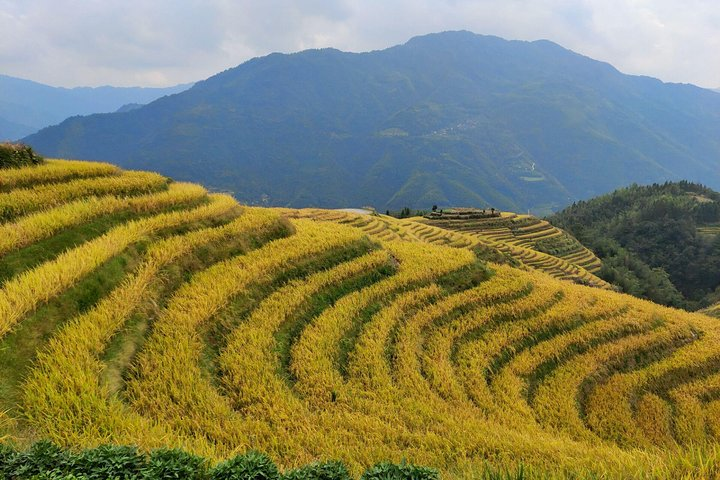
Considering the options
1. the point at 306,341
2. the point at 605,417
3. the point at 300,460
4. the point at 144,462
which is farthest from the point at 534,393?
the point at 144,462

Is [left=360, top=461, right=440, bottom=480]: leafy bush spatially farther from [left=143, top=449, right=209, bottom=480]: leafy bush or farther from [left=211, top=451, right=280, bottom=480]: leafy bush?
[left=143, top=449, right=209, bottom=480]: leafy bush

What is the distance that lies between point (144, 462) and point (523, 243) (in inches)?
2711

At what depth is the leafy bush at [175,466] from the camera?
156 inches

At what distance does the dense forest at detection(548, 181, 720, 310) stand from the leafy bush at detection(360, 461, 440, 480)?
6742 cm

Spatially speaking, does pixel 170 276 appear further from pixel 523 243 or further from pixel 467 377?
pixel 523 243

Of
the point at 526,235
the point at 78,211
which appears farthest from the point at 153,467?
the point at 526,235

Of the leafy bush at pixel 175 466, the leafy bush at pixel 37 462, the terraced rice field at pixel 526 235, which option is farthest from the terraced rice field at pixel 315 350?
the terraced rice field at pixel 526 235

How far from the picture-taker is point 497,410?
8.73 m

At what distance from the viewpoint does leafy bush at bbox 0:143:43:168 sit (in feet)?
40.9

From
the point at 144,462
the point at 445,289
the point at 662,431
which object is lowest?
the point at 662,431

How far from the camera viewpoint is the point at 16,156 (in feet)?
41.8

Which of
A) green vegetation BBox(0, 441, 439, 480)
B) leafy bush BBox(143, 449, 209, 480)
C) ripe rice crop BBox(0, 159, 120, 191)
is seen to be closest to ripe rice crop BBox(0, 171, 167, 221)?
ripe rice crop BBox(0, 159, 120, 191)

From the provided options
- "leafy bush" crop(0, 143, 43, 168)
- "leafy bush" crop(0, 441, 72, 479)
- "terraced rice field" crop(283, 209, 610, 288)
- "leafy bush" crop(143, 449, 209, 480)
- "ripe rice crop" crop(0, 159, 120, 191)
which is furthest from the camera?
"terraced rice field" crop(283, 209, 610, 288)

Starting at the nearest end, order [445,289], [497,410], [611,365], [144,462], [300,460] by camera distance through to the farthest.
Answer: [144,462]
[300,460]
[497,410]
[611,365]
[445,289]
